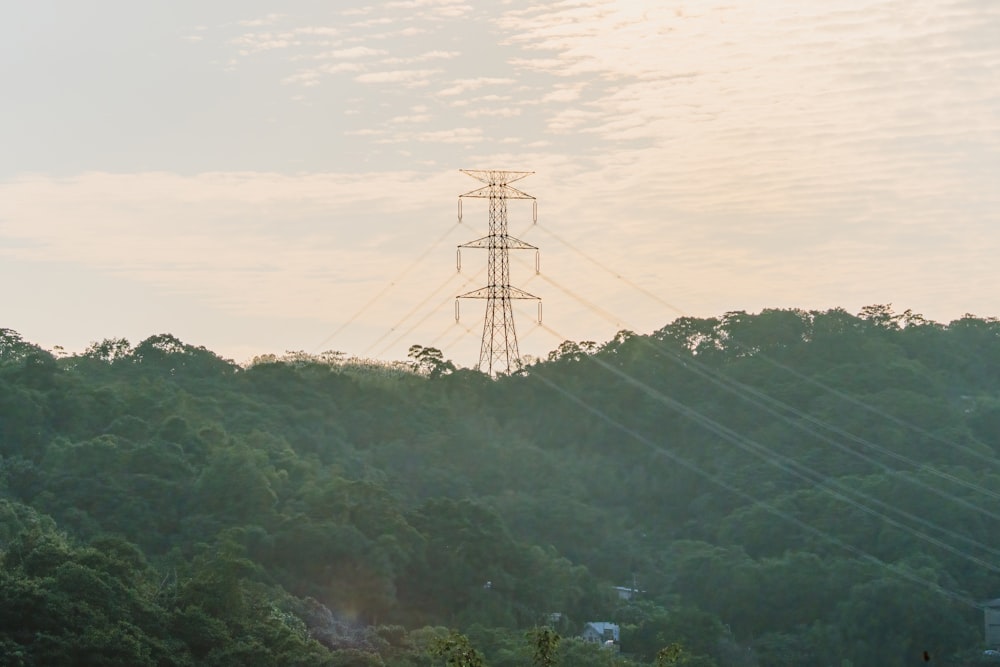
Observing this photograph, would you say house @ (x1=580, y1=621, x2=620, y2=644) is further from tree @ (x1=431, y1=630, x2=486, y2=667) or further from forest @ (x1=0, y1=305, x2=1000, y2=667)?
tree @ (x1=431, y1=630, x2=486, y2=667)

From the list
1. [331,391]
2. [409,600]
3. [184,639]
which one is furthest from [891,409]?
[184,639]

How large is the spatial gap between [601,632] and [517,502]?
1143cm

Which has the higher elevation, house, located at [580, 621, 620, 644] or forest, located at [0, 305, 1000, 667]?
forest, located at [0, 305, 1000, 667]

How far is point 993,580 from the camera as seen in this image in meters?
61.0

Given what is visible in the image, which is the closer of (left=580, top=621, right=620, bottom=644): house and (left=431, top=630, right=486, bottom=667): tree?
(left=431, top=630, right=486, bottom=667): tree

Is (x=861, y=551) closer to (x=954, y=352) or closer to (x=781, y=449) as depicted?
(x=781, y=449)

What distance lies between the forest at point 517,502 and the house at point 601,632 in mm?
245

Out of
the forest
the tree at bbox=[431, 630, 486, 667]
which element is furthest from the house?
the tree at bbox=[431, 630, 486, 667]

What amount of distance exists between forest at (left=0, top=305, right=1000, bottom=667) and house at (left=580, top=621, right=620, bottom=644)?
0.80 feet

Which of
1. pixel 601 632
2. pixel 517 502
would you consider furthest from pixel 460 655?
pixel 517 502

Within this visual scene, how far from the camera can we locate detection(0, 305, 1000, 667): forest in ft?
142

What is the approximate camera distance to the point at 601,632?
5412 cm

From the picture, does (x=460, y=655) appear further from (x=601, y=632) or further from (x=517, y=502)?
(x=517, y=502)

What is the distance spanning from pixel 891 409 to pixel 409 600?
26.0m
